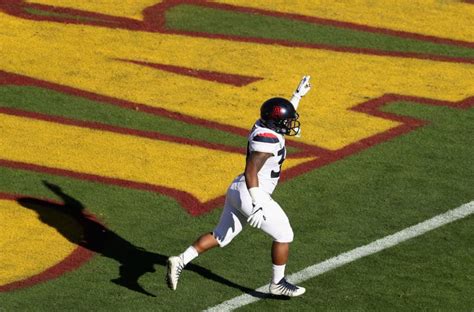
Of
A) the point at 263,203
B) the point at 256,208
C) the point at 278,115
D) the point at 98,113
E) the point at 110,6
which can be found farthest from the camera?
the point at 110,6

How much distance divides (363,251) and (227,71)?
5698mm

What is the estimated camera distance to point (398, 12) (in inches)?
850

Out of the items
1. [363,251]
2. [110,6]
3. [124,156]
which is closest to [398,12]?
[110,6]

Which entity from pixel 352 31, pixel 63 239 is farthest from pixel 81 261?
pixel 352 31

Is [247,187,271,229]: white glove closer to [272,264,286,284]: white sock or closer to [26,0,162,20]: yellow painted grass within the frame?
[272,264,286,284]: white sock

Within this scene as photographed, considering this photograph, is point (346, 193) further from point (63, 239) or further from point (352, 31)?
point (352, 31)

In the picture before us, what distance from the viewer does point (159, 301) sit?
12.6m

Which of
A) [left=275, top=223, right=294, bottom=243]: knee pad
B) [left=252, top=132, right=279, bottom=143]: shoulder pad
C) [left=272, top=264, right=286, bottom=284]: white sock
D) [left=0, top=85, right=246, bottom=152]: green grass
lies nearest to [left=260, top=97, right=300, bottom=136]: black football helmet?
[left=252, top=132, right=279, bottom=143]: shoulder pad

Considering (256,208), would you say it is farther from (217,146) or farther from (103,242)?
(217,146)

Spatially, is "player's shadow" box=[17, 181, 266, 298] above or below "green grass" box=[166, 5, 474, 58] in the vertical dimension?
below

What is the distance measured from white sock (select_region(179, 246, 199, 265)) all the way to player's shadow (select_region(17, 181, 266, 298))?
1.68 feet

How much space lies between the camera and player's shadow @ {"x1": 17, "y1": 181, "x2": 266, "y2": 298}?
519 inches

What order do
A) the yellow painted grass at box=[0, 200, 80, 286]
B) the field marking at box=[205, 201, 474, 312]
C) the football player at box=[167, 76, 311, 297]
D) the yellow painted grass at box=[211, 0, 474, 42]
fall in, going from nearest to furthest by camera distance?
the football player at box=[167, 76, 311, 297] < the field marking at box=[205, 201, 474, 312] < the yellow painted grass at box=[0, 200, 80, 286] < the yellow painted grass at box=[211, 0, 474, 42]

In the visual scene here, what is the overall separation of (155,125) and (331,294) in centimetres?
502
